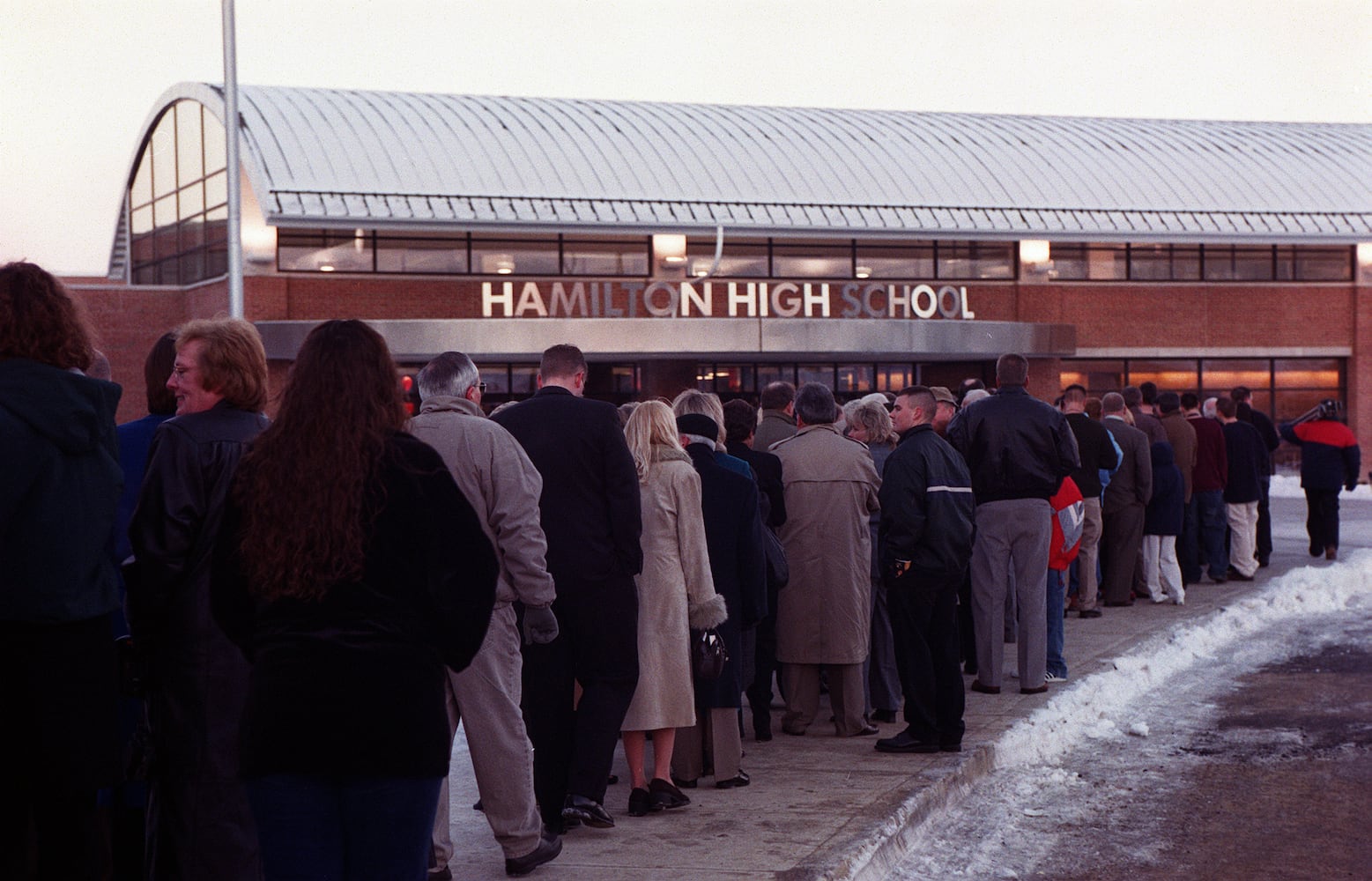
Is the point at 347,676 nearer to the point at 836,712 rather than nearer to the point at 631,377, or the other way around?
the point at 836,712

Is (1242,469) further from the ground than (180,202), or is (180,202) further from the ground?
(180,202)

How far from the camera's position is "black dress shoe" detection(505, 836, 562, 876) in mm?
5785

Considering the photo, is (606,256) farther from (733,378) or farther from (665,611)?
(665,611)

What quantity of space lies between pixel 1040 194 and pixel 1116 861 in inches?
1119

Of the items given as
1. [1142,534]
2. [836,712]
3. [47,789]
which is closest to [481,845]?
[47,789]

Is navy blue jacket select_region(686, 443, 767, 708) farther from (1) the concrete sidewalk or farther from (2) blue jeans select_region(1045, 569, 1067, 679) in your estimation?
(2) blue jeans select_region(1045, 569, 1067, 679)

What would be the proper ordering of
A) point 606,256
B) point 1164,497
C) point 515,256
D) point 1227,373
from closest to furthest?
point 1164,497, point 515,256, point 606,256, point 1227,373

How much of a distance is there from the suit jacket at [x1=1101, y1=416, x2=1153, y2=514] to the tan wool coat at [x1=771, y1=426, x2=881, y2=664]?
235 inches

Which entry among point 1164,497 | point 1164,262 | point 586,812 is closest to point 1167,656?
point 1164,497

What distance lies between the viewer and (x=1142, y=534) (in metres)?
15.0

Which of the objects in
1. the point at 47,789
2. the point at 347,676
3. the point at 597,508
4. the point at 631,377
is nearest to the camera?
the point at 347,676

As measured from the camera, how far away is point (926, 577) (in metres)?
8.21

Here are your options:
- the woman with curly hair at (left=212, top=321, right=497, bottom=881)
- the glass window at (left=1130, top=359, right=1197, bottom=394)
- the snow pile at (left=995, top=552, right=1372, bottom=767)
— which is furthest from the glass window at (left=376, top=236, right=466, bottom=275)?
the woman with curly hair at (left=212, top=321, right=497, bottom=881)

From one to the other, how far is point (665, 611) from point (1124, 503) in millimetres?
8584
